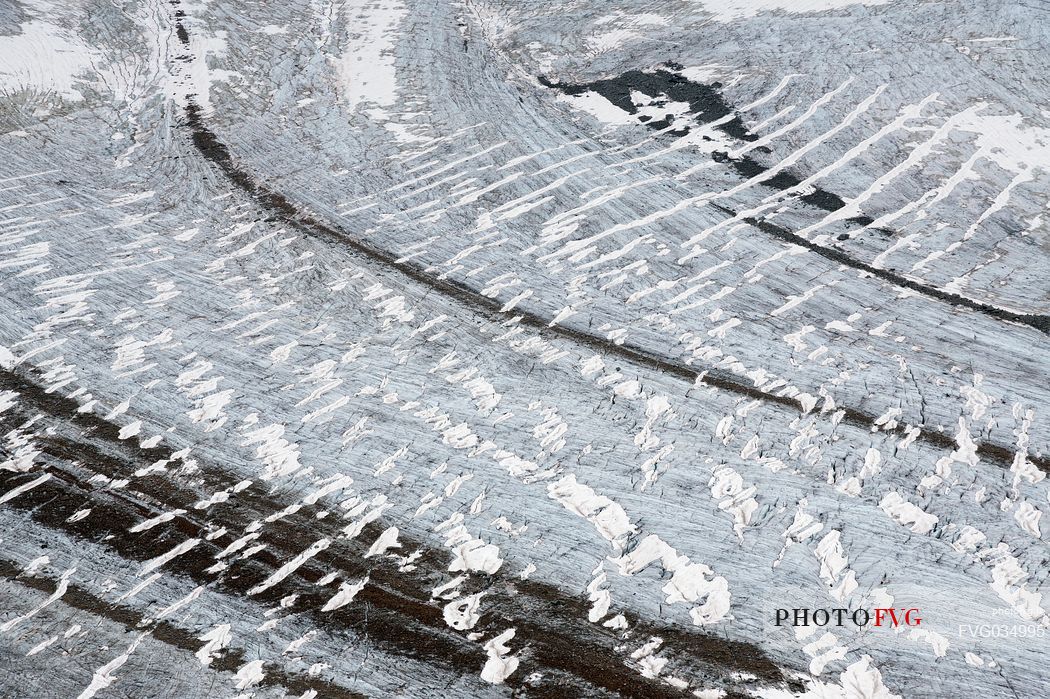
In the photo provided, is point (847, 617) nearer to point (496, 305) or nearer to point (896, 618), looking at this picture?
point (896, 618)

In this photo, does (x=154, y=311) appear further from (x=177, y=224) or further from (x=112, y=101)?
(x=112, y=101)

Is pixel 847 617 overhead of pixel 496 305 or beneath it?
beneath

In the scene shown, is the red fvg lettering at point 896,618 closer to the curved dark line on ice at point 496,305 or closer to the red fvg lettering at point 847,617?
the red fvg lettering at point 847,617

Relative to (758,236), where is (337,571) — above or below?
below

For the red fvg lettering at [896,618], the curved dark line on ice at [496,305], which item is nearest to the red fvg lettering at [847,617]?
the red fvg lettering at [896,618]

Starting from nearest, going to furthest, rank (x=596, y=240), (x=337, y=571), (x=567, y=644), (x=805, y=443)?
1. (x=567, y=644)
2. (x=337, y=571)
3. (x=805, y=443)
4. (x=596, y=240)

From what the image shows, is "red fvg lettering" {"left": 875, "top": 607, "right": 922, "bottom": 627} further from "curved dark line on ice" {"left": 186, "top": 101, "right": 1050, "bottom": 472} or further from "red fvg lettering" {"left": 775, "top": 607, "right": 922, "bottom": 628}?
"curved dark line on ice" {"left": 186, "top": 101, "right": 1050, "bottom": 472}

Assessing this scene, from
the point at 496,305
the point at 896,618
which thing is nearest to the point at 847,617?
the point at 896,618

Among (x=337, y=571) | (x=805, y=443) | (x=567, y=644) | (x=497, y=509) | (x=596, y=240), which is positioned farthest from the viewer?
(x=596, y=240)

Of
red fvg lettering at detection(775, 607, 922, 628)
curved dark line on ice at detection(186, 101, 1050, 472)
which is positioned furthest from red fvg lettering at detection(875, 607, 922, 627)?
curved dark line on ice at detection(186, 101, 1050, 472)

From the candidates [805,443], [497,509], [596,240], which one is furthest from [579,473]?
[596,240]

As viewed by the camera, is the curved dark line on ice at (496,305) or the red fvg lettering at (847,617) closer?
the red fvg lettering at (847,617)
